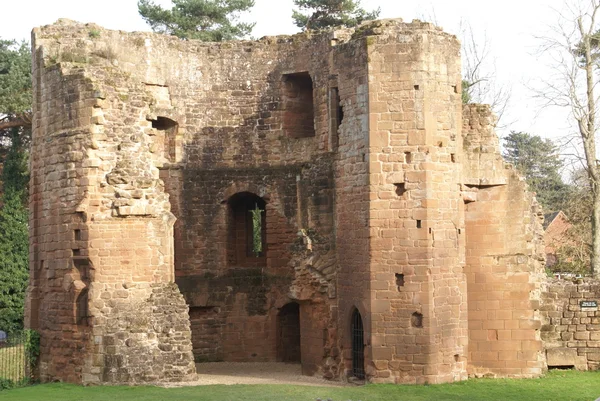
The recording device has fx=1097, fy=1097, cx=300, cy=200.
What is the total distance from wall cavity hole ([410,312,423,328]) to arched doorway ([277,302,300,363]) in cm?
509

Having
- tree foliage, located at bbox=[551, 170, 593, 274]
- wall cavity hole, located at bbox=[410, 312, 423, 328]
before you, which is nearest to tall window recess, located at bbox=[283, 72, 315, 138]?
wall cavity hole, located at bbox=[410, 312, 423, 328]

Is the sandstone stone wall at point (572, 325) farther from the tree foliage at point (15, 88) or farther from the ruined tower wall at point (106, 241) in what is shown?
the tree foliage at point (15, 88)

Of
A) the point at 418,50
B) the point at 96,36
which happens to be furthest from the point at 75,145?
the point at 418,50

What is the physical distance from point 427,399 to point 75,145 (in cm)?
813

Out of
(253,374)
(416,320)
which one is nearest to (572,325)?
(416,320)

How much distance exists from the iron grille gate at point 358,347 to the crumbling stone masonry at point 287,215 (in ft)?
0.13

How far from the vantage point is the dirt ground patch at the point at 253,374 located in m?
20.9

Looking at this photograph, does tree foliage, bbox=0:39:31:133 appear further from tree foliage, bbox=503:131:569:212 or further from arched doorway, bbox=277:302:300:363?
tree foliage, bbox=503:131:569:212

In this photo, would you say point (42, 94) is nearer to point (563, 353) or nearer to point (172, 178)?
point (172, 178)

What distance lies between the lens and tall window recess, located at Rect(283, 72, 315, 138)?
80.0 ft

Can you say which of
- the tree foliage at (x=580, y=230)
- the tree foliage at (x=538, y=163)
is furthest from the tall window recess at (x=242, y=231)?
the tree foliage at (x=538, y=163)

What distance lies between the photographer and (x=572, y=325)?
73.0 ft

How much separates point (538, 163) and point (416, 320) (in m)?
38.8

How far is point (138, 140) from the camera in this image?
21.1 meters
